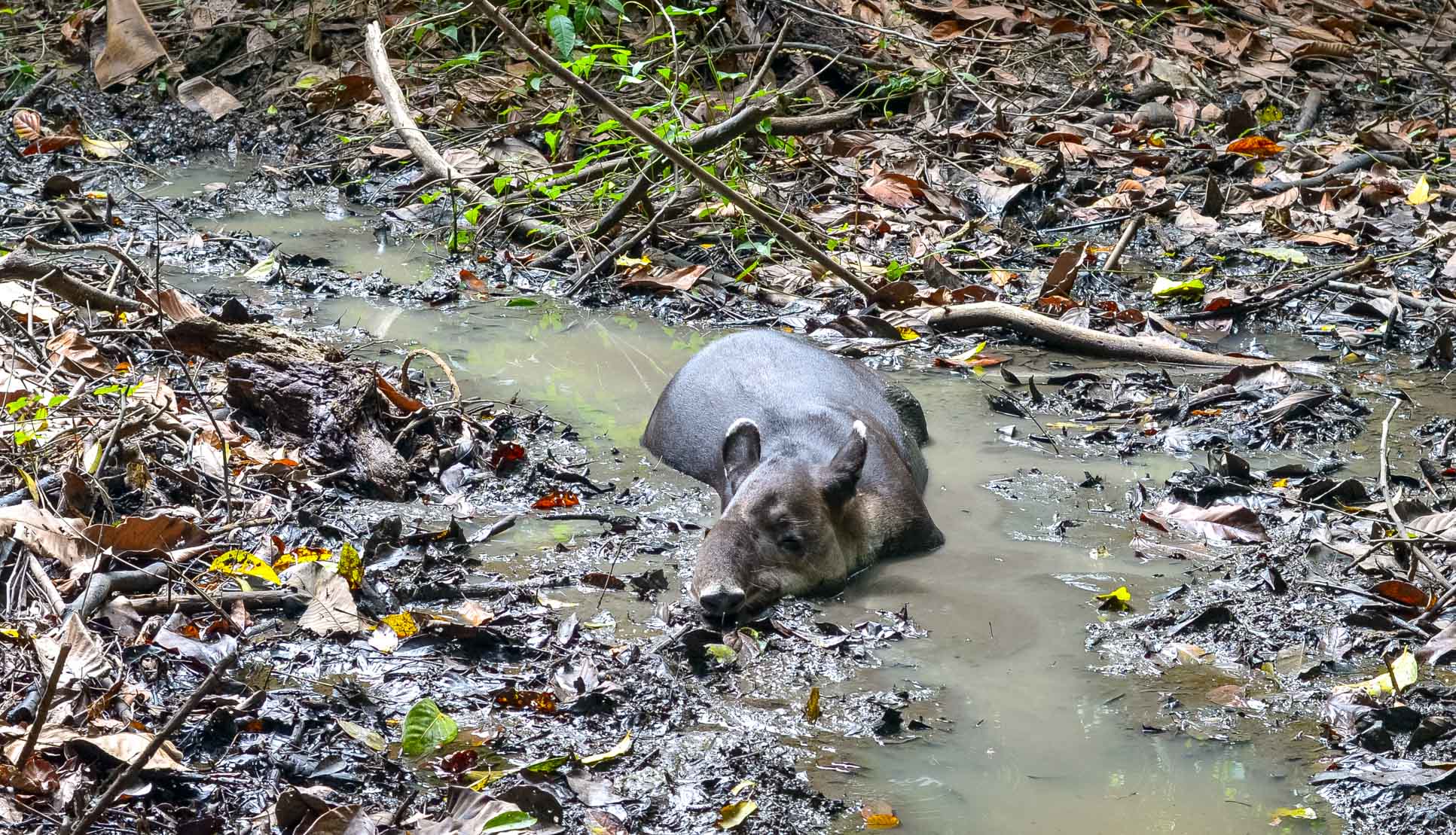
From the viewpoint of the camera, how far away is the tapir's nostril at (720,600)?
437cm

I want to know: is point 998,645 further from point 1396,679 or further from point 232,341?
point 232,341

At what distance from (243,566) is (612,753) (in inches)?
60.7

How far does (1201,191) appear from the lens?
9.37 meters

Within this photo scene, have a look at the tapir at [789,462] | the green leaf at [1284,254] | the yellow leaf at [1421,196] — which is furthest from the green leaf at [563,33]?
the yellow leaf at [1421,196]

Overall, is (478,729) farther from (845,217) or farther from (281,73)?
(281,73)

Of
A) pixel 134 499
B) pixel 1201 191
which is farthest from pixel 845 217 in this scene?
pixel 134 499

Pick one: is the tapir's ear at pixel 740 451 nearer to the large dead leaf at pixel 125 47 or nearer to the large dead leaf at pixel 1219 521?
the large dead leaf at pixel 1219 521

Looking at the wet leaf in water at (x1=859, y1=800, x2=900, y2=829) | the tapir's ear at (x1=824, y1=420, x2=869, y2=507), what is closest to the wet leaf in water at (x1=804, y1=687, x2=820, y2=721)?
the wet leaf in water at (x1=859, y1=800, x2=900, y2=829)

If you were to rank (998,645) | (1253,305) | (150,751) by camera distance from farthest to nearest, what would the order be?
1. (1253,305)
2. (998,645)
3. (150,751)

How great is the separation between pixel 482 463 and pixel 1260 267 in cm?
507

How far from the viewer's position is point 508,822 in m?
3.16

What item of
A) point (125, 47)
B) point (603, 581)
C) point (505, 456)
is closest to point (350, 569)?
point (603, 581)

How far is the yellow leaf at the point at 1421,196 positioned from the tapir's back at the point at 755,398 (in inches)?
180

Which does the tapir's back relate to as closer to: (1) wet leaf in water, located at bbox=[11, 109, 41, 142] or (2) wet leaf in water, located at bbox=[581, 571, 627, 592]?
(2) wet leaf in water, located at bbox=[581, 571, 627, 592]
